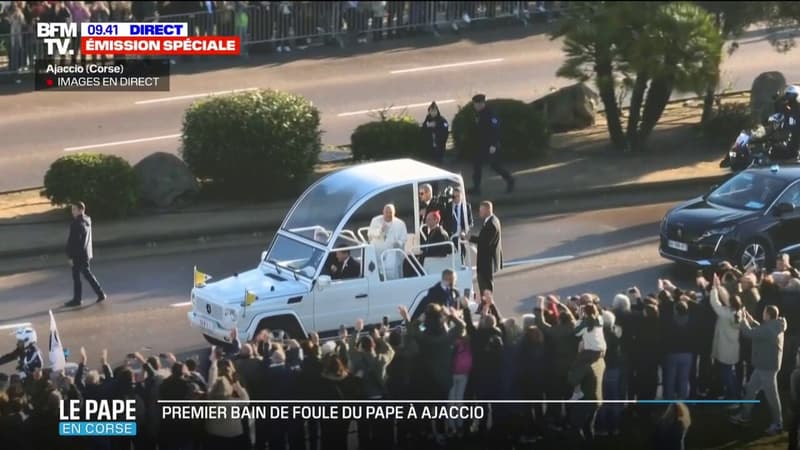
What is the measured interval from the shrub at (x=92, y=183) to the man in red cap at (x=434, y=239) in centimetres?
669

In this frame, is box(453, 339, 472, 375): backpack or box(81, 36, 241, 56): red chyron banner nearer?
box(453, 339, 472, 375): backpack

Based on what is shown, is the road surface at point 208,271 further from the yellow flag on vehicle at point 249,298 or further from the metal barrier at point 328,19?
the metal barrier at point 328,19

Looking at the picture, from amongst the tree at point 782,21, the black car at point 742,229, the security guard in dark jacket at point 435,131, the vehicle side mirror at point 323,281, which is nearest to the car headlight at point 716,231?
the black car at point 742,229

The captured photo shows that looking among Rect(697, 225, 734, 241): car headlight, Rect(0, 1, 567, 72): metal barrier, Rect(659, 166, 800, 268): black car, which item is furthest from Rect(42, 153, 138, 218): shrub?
Rect(697, 225, 734, 241): car headlight

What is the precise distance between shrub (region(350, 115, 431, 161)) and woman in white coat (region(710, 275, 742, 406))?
1023 cm

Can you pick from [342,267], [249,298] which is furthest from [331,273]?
[249,298]

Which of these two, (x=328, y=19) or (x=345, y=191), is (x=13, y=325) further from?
(x=328, y=19)

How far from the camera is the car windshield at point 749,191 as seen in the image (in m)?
22.2

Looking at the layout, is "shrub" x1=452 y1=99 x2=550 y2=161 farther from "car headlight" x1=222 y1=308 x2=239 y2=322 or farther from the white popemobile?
"car headlight" x1=222 y1=308 x2=239 y2=322

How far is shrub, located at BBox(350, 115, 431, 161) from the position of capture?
87.7 ft

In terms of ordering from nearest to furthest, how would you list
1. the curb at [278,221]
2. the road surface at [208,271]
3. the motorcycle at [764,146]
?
the road surface at [208,271], the curb at [278,221], the motorcycle at [764,146]

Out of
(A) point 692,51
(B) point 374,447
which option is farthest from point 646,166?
(B) point 374,447

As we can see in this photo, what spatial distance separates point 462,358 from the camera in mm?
15867

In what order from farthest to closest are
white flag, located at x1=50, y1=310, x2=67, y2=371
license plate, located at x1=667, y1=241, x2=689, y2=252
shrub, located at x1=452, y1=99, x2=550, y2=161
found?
shrub, located at x1=452, y1=99, x2=550, y2=161 → license plate, located at x1=667, y1=241, x2=689, y2=252 → white flag, located at x1=50, y1=310, x2=67, y2=371
